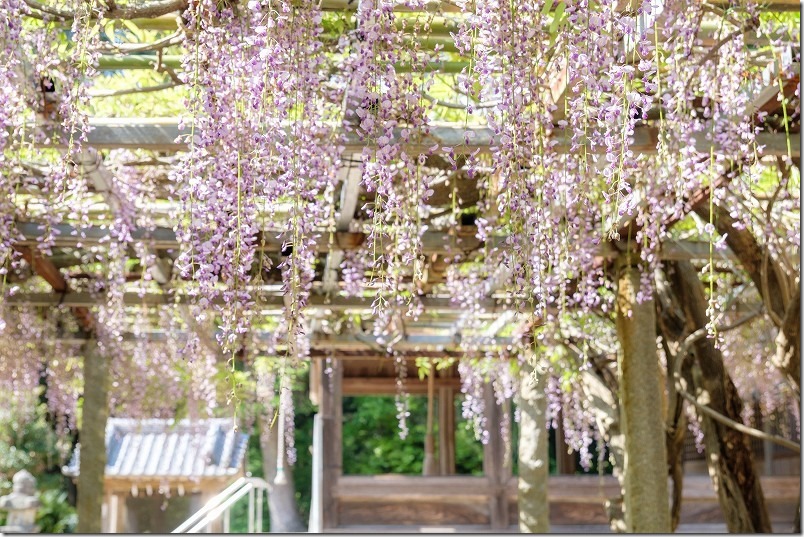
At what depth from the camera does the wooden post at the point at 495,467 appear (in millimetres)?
8836

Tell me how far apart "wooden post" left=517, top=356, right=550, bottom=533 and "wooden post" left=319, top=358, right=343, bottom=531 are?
2718 millimetres

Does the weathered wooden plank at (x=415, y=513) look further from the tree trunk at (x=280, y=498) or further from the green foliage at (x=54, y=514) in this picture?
the green foliage at (x=54, y=514)

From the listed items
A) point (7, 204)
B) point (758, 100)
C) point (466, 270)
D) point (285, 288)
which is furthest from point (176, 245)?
point (758, 100)

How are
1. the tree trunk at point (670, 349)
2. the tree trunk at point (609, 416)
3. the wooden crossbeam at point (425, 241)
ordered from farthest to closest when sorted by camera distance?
the tree trunk at point (609, 416)
the tree trunk at point (670, 349)
the wooden crossbeam at point (425, 241)

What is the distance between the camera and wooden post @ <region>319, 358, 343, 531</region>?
344 inches

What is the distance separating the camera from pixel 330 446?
8875mm

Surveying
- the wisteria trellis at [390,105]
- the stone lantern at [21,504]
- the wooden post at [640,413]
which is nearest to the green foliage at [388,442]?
the stone lantern at [21,504]

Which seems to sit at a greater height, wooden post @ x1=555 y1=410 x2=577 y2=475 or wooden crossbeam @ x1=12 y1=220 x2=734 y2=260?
wooden crossbeam @ x1=12 y1=220 x2=734 y2=260

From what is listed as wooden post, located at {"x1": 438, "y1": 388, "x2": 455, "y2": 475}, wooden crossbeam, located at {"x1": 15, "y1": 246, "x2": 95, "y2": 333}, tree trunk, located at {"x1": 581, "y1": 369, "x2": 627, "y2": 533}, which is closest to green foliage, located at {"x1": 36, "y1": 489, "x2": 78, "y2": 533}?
wooden post, located at {"x1": 438, "y1": 388, "x2": 455, "y2": 475}

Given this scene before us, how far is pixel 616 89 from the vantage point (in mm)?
2291

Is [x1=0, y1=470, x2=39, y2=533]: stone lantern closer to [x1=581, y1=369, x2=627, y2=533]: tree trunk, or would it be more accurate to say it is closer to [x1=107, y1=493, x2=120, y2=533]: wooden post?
[x1=107, y1=493, x2=120, y2=533]: wooden post

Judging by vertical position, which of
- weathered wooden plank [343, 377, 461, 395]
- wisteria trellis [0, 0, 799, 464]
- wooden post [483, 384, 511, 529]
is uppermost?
weathered wooden plank [343, 377, 461, 395]

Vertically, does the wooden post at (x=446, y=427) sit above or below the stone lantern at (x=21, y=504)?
above

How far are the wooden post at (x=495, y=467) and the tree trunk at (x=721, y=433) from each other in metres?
3.97
